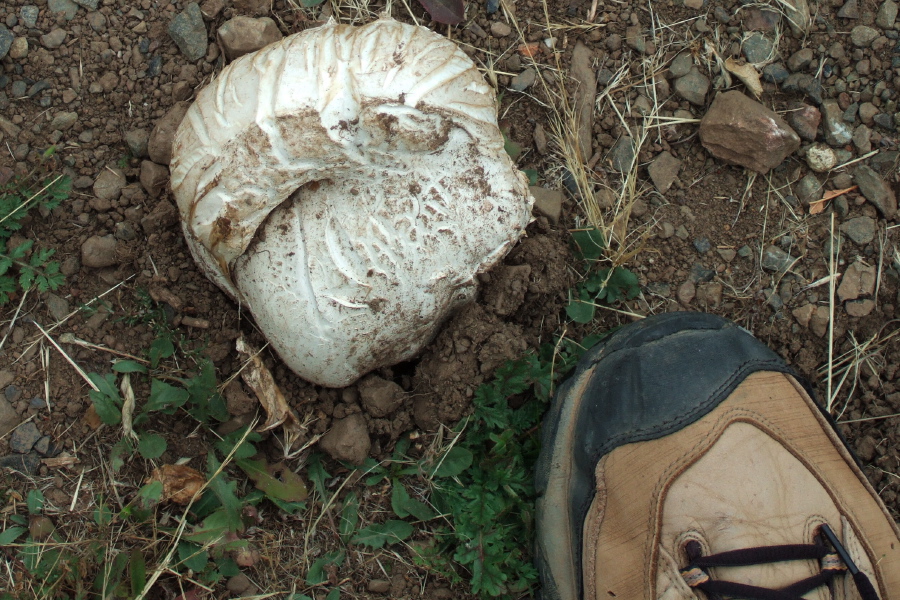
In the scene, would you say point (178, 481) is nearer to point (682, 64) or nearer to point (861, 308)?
point (682, 64)

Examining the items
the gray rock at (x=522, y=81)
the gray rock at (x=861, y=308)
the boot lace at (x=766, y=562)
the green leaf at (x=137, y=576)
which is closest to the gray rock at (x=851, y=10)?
the gray rock at (x=861, y=308)

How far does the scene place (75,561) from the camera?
6.22ft

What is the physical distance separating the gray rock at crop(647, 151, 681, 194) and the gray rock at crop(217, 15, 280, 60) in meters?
1.25

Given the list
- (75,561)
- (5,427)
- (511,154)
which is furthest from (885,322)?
(5,427)

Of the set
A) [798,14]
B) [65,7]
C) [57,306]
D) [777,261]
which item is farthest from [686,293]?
[65,7]

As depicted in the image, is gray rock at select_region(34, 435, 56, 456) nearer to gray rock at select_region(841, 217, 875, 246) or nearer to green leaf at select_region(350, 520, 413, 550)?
green leaf at select_region(350, 520, 413, 550)

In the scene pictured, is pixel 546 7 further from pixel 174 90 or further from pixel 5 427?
pixel 5 427

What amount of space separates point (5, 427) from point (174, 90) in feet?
3.51

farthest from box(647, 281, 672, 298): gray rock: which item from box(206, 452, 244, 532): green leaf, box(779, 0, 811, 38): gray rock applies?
box(206, 452, 244, 532): green leaf

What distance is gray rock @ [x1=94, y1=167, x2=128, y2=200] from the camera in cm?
212

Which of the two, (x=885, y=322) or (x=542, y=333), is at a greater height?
(x=542, y=333)

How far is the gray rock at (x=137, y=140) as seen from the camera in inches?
84.5

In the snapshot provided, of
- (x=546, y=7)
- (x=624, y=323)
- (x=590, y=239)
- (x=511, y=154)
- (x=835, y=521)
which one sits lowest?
(x=835, y=521)

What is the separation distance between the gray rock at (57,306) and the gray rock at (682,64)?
1.98 meters
